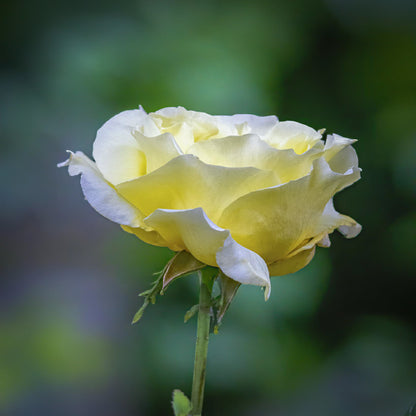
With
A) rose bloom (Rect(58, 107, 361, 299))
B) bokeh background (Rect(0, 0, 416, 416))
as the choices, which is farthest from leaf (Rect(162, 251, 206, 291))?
bokeh background (Rect(0, 0, 416, 416))

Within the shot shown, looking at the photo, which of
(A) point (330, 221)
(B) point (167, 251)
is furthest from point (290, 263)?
(B) point (167, 251)

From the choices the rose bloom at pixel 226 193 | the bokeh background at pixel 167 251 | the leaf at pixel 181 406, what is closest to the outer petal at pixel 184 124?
the rose bloom at pixel 226 193

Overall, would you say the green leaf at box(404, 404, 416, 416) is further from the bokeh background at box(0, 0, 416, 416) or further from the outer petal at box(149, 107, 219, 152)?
the bokeh background at box(0, 0, 416, 416)

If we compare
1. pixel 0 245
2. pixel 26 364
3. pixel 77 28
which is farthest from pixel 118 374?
pixel 77 28

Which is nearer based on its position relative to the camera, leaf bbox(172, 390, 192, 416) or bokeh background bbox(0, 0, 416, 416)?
leaf bbox(172, 390, 192, 416)

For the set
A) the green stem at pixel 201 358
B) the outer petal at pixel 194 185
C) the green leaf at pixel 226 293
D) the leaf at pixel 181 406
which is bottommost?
the leaf at pixel 181 406

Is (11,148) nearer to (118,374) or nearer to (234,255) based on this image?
(118,374)

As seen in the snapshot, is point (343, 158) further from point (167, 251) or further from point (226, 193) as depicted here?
point (167, 251)

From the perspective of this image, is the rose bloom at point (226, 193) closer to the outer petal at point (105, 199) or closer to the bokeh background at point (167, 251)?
the outer petal at point (105, 199)
